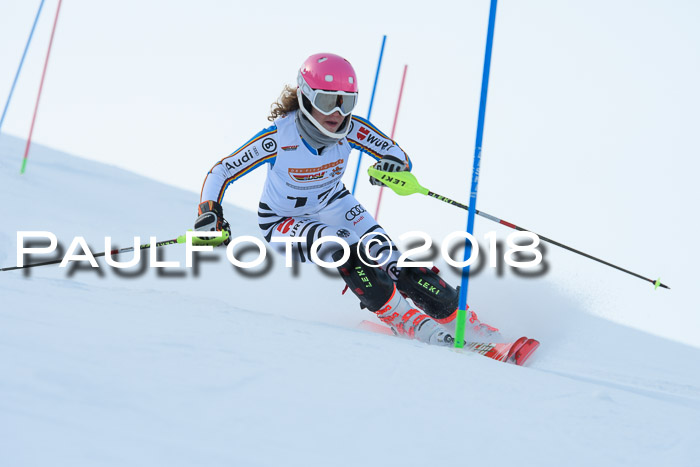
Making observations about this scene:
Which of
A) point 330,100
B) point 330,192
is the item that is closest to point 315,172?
point 330,192

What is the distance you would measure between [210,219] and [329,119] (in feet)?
2.71

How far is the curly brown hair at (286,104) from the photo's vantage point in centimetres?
354

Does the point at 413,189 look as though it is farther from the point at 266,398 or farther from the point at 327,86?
the point at 266,398

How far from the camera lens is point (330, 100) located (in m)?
3.26

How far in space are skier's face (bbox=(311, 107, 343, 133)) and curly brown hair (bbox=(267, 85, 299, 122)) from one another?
0.23 m

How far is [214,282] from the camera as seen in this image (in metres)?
5.36

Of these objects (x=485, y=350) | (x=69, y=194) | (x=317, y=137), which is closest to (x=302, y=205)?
(x=317, y=137)

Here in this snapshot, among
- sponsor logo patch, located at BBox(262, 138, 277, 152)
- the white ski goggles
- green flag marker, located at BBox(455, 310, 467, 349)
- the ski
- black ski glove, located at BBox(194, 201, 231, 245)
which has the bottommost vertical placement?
the ski

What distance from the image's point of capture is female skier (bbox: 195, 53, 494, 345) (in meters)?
3.27

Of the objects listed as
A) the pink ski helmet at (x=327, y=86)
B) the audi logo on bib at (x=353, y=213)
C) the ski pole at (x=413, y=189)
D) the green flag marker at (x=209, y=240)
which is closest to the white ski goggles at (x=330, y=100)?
the pink ski helmet at (x=327, y=86)

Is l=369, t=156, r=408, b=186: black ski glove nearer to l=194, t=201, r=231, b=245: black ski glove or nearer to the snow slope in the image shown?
l=194, t=201, r=231, b=245: black ski glove

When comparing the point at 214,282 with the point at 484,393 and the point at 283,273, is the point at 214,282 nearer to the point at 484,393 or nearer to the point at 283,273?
the point at 283,273

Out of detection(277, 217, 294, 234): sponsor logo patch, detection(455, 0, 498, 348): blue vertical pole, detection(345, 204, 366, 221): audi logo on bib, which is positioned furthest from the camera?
detection(345, 204, 366, 221): audi logo on bib

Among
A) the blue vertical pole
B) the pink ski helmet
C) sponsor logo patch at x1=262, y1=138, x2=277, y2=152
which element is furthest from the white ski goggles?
the blue vertical pole
